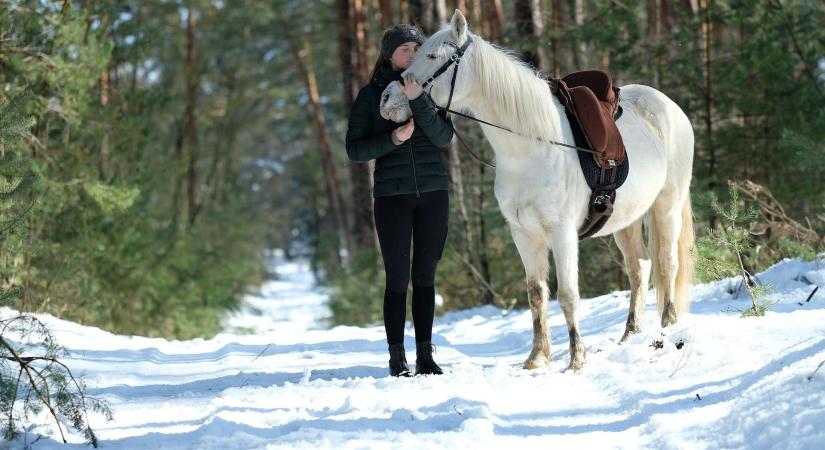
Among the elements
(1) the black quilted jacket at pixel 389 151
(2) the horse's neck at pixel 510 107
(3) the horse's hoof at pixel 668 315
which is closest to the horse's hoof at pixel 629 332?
(3) the horse's hoof at pixel 668 315

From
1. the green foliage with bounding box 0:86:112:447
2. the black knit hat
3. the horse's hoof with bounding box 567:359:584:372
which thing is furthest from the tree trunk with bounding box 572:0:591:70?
the green foliage with bounding box 0:86:112:447

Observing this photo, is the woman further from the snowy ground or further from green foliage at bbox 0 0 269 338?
green foliage at bbox 0 0 269 338

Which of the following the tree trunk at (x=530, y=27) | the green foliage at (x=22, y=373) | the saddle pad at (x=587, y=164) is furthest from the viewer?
the tree trunk at (x=530, y=27)

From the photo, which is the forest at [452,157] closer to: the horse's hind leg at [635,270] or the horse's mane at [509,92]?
the horse's hind leg at [635,270]

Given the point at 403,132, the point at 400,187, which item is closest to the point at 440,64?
the point at 403,132

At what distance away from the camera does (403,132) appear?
15.5ft

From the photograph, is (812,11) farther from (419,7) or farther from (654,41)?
(419,7)

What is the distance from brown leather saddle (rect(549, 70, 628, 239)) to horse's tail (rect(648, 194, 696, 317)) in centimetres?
97

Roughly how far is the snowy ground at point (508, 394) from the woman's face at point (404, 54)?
6.15 ft

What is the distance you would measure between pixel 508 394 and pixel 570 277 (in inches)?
42.4

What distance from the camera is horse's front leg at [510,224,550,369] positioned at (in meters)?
5.32

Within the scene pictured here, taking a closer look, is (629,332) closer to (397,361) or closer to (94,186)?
(397,361)

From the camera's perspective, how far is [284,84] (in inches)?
980

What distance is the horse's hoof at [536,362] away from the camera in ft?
17.1
